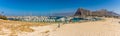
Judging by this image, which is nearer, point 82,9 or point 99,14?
point 82,9

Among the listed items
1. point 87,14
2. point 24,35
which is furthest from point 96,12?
point 24,35

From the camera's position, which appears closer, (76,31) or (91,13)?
(76,31)

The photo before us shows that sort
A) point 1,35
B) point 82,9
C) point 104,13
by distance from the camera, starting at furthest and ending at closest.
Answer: point 104,13
point 82,9
point 1,35

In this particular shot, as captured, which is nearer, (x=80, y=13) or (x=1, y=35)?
(x=1, y=35)

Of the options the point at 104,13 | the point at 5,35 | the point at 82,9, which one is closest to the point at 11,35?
the point at 5,35

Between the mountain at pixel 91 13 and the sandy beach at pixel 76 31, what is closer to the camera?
the sandy beach at pixel 76 31

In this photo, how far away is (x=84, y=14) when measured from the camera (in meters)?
97.1

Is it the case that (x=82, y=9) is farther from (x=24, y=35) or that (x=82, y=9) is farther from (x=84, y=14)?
(x=24, y=35)

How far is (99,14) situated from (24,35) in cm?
9397

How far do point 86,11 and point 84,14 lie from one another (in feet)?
6.38

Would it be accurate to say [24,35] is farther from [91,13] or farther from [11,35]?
[91,13]

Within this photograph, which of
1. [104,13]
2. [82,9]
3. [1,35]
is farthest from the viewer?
[104,13]

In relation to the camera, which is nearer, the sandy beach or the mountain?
the sandy beach

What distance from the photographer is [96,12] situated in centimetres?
10506
